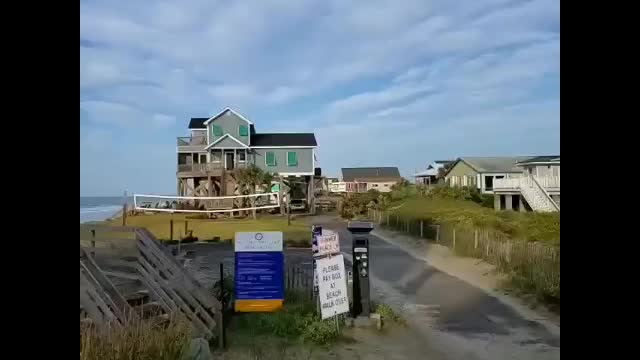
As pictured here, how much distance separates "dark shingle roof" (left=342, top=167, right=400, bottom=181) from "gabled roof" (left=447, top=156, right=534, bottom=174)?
65.1ft

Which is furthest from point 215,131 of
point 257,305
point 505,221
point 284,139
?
point 257,305

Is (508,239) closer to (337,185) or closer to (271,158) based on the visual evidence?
(271,158)

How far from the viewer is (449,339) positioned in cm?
724

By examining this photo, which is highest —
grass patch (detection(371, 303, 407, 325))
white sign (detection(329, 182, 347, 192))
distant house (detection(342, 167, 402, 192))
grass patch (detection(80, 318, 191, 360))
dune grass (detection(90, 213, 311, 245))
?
distant house (detection(342, 167, 402, 192))

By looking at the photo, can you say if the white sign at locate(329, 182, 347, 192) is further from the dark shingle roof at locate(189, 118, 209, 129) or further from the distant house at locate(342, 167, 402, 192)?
the dark shingle roof at locate(189, 118, 209, 129)

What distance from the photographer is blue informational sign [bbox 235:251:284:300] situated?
7895 mm

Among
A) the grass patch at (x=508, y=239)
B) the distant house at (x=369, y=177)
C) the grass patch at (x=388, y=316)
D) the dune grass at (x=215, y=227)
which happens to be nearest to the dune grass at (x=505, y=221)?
the grass patch at (x=508, y=239)

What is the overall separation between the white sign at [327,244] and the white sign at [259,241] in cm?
51

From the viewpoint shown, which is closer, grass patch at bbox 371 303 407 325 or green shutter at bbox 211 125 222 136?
grass patch at bbox 371 303 407 325

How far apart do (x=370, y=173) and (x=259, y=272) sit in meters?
66.6

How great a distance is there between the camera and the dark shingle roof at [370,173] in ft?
240

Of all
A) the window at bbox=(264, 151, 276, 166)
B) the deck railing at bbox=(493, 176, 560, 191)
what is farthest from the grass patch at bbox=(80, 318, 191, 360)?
the window at bbox=(264, 151, 276, 166)

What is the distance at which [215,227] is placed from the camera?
1084 inches
